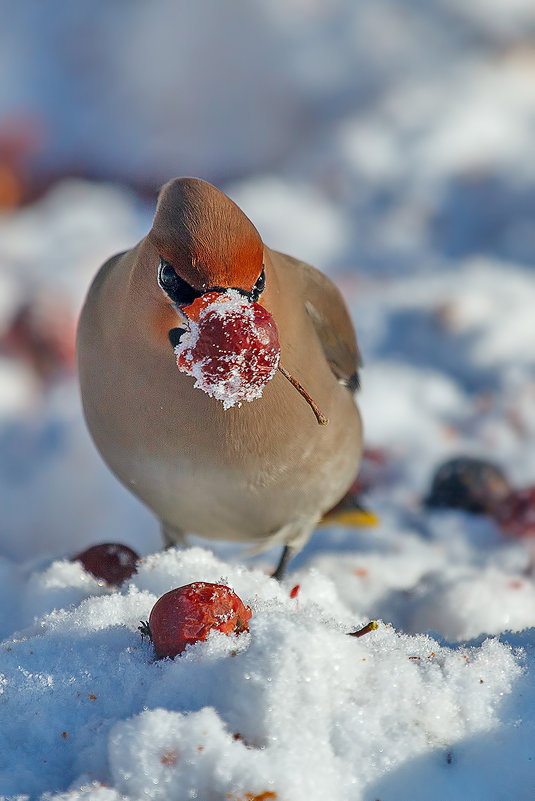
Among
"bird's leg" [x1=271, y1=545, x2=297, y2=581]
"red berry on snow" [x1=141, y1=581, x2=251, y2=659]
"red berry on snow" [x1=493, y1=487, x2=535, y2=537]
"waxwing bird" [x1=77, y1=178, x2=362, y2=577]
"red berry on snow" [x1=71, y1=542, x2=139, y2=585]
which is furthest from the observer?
"red berry on snow" [x1=493, y1=487, x2=535, y2=537]

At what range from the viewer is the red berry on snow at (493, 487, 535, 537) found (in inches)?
98.1

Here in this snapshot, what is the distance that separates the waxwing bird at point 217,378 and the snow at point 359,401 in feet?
0.53

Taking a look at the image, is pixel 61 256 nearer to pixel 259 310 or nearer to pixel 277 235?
pixel 277 235

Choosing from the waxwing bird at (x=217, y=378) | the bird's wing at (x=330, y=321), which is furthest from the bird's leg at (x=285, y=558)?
the bird's wing at (x=330, y=321)

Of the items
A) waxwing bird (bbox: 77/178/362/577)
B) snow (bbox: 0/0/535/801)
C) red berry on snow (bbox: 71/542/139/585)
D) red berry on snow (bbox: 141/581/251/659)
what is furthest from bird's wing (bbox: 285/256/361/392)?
red berry on snow (bbox: 141/581/251/659)

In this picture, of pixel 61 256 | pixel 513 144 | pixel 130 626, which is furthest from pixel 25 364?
pixel 513 144

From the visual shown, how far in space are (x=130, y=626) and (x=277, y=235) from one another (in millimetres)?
3108

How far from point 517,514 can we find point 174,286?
149cm

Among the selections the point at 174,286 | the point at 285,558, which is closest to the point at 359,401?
the point at 285,558

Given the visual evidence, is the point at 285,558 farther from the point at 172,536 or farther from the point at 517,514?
the point at 517,514

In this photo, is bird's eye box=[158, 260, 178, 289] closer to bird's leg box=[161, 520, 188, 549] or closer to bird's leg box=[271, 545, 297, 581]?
bird's leg box=[161, 520, 188, 549]

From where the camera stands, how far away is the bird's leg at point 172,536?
6.86ft

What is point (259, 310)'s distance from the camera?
53.6 inches

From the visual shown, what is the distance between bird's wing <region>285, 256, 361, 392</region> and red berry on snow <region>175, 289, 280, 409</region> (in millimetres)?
605
